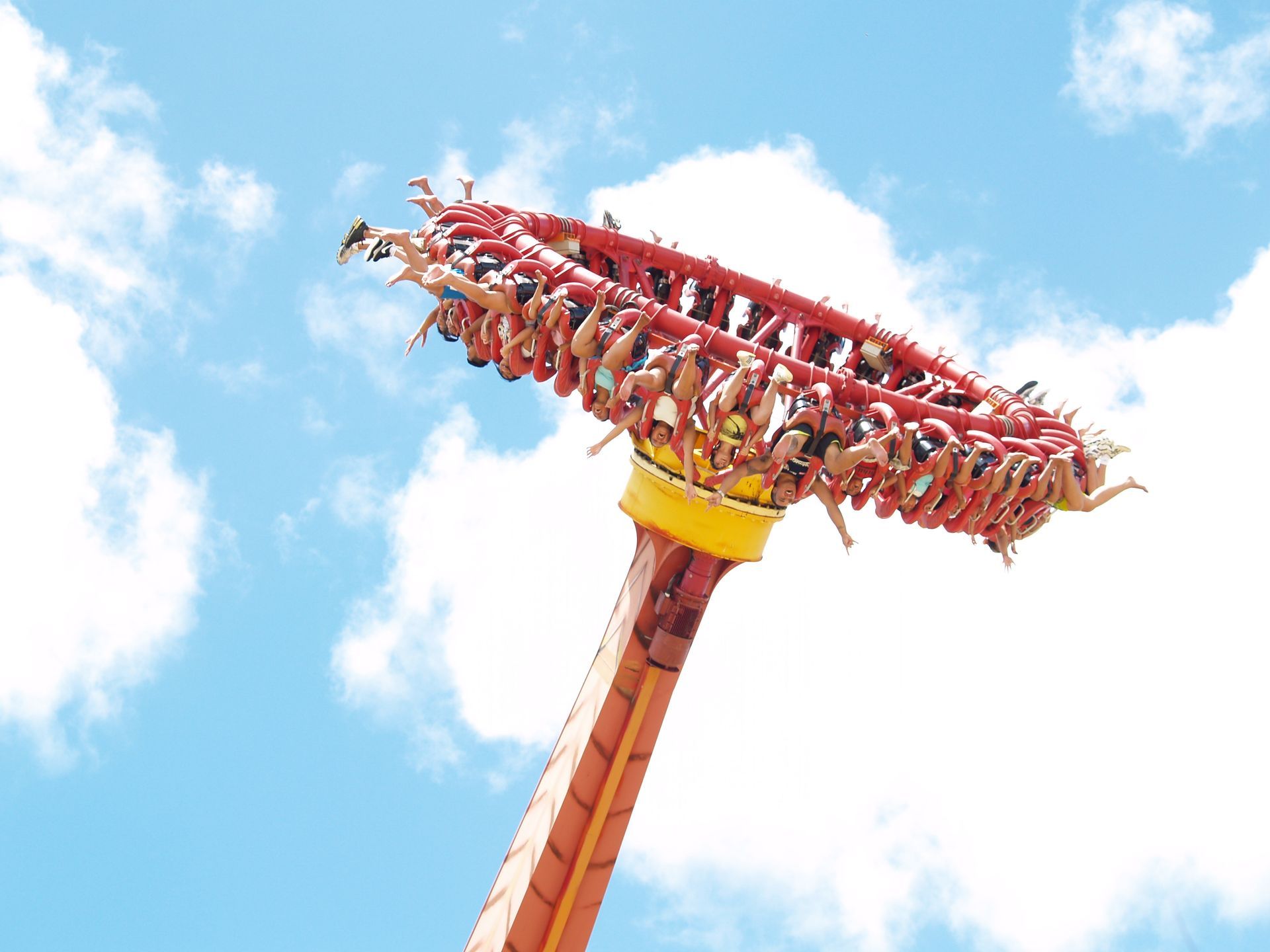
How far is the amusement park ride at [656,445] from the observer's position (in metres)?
6.83

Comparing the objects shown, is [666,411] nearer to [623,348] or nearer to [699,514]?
[623,348]

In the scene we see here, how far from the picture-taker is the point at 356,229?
27.2 ft

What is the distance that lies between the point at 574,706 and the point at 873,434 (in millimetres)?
3132

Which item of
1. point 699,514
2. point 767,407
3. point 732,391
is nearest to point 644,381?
point 732,391

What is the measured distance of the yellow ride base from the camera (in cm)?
812

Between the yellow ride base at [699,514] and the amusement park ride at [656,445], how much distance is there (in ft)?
0.04

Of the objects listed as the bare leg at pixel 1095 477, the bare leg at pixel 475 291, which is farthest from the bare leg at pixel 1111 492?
the bare leg at pixel 475 291

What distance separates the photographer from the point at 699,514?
8.19 metres

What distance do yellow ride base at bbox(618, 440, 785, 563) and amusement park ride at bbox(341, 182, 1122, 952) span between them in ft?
0.04

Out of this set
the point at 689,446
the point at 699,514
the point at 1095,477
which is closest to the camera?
the point at 689,446

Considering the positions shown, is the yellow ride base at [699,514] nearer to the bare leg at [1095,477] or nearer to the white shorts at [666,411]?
the white shorts at [666,411]

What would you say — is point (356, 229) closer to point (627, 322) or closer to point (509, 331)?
point (509, 331)

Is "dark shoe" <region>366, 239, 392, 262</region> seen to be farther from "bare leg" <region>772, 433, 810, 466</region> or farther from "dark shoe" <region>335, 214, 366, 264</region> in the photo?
"bare leg" <region>772, 433, 810, 466</region>

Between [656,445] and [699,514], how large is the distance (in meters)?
1.38
